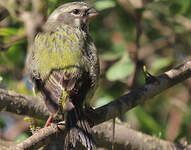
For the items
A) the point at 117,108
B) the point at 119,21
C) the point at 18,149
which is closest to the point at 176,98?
the point at 119,21

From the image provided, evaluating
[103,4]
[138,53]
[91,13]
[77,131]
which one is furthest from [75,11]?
[77,131]

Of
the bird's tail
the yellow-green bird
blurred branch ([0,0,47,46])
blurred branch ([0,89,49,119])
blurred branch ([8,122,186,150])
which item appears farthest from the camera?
blurred branch ([8,122,186,150])

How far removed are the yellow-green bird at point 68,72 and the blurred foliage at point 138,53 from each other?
428 mm

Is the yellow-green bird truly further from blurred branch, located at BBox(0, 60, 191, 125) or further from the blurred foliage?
the blurred foliage

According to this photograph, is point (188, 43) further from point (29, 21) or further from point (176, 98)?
point (29, 21)

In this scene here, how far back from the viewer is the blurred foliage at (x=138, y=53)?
207 inches

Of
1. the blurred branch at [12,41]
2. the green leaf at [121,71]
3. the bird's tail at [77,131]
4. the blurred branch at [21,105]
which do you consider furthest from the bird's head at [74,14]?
the bird's tail at [77,131]

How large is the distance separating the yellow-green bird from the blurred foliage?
0.43 metres

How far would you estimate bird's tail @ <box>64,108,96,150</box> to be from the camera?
3641 mm

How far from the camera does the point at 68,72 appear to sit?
13.3 ft

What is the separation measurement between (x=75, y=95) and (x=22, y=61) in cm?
245

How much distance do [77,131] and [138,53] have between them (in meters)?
3.10

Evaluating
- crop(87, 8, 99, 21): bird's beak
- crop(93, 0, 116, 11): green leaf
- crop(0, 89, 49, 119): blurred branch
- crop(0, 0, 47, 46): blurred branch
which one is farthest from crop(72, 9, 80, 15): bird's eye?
crop(0, 0, 47, 46): blurred branch

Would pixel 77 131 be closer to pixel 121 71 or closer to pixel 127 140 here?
pixel 127 140
